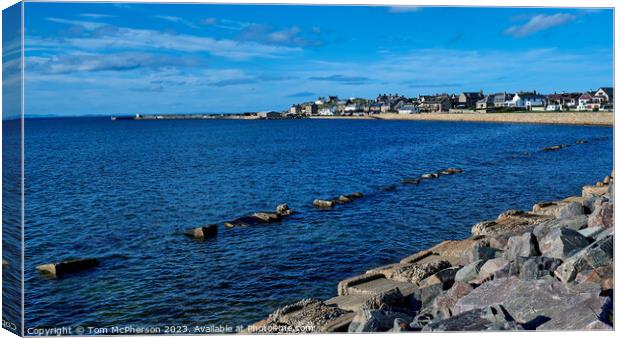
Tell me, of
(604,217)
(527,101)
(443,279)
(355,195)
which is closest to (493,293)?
(443,279)

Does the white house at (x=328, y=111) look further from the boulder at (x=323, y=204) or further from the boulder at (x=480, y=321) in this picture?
the boulder at (x=480, y=321)

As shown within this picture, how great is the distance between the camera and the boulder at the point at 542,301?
832cm

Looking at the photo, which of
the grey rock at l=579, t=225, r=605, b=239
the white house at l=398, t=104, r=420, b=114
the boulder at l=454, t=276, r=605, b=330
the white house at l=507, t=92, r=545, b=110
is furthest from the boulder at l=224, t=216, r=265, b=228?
the white house at l=398, t=104, r=420, b=114

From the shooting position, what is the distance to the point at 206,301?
12.3 meters

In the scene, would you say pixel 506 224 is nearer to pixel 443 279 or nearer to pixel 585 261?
pixel 443 279

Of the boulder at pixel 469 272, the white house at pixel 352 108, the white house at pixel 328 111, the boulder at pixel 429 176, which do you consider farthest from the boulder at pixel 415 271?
the white house at pixel 352 108

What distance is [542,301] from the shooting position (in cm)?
874

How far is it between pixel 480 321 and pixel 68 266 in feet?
35.4

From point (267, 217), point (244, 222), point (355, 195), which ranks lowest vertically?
point (244, 222)

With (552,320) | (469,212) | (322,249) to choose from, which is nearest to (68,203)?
(322,249)

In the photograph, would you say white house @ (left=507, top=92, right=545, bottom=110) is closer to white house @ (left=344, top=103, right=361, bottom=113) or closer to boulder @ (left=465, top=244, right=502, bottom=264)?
boulder @ (left=465, top=244, right=502, bottom=264)

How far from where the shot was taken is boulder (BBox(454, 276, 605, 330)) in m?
8.32

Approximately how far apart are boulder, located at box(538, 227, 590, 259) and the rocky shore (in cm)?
2

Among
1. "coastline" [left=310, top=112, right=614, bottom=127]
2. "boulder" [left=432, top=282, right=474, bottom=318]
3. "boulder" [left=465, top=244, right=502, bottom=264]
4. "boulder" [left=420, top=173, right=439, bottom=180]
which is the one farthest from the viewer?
"coastline" [left=310, top=112, right=614, bottom=127]
